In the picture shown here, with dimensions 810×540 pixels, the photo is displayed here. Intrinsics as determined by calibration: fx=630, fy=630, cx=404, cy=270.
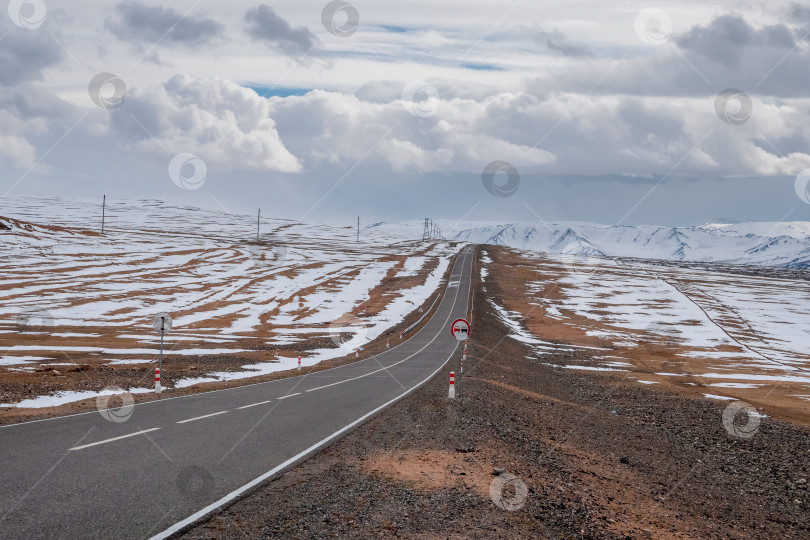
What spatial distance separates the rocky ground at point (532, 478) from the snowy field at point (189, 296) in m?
13.4

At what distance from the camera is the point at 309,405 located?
20.2m

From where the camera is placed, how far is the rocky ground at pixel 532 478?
904cm

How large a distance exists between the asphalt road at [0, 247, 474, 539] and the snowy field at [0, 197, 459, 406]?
24.1 ft

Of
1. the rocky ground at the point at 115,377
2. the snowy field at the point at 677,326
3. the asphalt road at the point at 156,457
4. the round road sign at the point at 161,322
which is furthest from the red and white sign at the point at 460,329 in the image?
the snowy field at the point at 677,326

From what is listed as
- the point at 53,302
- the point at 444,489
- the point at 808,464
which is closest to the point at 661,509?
the point at 444,489

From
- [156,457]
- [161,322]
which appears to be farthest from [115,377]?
[156,457]

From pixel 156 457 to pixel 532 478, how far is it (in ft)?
23.4

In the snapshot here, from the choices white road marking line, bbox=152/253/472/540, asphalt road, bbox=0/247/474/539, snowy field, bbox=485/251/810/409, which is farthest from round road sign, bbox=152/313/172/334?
snowy field, bbox=485/251/810/409

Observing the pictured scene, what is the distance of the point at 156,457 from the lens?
1146 centimetres

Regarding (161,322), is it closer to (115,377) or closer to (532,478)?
(115,377)

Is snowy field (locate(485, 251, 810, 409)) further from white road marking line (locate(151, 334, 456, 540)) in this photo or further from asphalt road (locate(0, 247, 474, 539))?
white road marking line (locate(151, 334, 456, 540))

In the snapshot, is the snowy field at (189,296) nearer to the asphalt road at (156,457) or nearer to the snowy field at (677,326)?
the asphalt road at (156,457)

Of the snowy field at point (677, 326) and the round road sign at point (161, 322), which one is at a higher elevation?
the round road sign at point (161, 322)

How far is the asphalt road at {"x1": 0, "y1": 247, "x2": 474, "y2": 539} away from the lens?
809 centimetres
